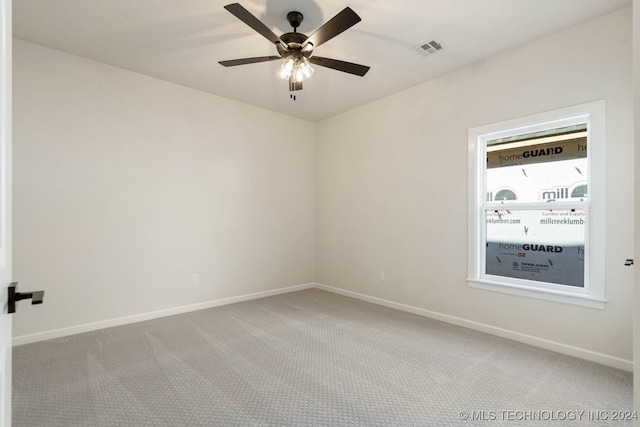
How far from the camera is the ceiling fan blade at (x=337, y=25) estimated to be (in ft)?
6.55

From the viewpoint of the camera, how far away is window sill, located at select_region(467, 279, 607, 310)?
272 cm

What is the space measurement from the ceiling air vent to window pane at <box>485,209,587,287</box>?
1.82 metres

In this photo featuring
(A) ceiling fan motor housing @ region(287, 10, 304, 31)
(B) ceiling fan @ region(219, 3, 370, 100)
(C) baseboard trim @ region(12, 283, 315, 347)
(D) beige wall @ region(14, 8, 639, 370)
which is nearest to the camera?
(B) ceiling fan @ region(219, 3, 370, 100)

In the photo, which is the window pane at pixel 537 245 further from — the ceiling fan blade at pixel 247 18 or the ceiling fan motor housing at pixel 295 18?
the ceiling fan blade at pixel 247 18

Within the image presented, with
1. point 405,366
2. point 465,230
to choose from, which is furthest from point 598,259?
point 405,366

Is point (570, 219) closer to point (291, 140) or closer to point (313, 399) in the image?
point (313, 399)

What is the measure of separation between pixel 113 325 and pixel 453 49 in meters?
4.70

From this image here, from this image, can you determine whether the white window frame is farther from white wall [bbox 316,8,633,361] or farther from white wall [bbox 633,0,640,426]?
white wall [bbox 633,0,640,426]

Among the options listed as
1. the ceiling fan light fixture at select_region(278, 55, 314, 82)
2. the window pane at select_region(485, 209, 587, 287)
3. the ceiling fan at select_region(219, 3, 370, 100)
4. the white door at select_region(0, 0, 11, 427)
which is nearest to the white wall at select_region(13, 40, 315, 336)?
the ceiling fan at select_region(219, 3, 370, 100)

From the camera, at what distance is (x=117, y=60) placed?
3.42 m

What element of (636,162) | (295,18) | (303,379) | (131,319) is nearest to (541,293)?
(303,379)

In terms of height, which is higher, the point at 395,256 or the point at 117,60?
the point at 117,60

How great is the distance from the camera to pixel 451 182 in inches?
145

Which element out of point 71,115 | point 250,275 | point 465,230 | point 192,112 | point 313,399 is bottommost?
point 313,399
